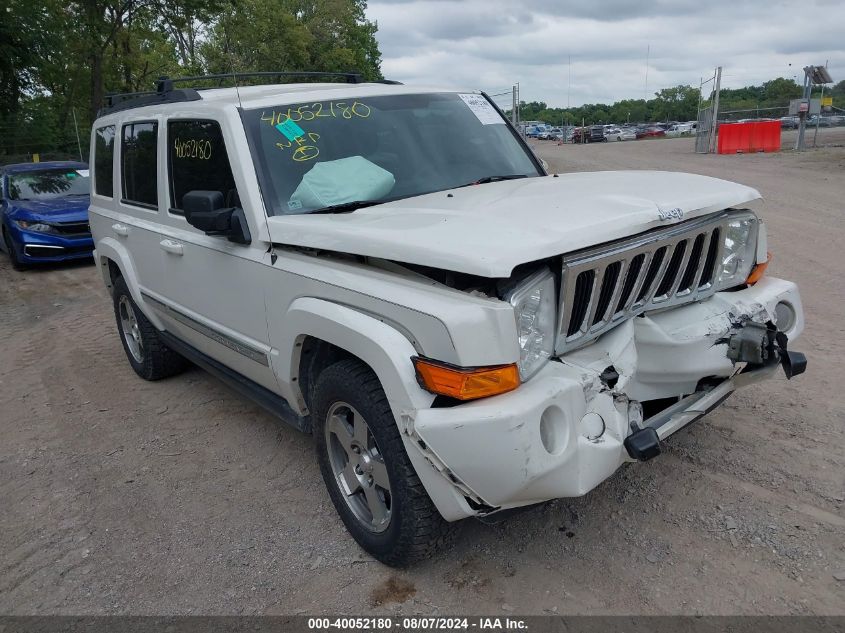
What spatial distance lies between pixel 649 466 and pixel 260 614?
2.05m

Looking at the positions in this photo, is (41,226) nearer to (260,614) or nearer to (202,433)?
(202,433)

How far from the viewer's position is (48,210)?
10.8 m

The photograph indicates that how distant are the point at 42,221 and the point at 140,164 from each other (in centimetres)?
712

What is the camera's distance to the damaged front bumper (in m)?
2.33

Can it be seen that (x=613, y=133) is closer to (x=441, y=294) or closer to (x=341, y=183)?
(x=341, y=183)

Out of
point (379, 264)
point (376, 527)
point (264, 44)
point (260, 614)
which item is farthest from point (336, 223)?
point (264, 44)

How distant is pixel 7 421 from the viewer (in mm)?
4984

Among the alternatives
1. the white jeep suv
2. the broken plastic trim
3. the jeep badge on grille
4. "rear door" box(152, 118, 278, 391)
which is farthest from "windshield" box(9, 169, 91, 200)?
the broken plastic trim

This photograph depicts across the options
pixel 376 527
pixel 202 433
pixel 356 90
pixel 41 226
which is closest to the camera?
pixel 376 527

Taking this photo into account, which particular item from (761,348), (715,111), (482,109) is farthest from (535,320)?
(715,111)

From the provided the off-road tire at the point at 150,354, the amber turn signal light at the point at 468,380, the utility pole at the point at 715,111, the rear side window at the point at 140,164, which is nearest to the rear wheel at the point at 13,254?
the off-road tire at the point at 150,354

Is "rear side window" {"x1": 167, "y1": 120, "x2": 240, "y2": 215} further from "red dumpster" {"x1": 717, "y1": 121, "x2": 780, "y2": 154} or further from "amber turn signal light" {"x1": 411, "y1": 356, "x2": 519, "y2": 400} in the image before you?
"red dumpster" {"x1": 717, "y1": 121, "x2": 780, "y2": 154}

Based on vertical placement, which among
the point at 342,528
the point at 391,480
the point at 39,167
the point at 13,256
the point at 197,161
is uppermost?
the point at 197,161

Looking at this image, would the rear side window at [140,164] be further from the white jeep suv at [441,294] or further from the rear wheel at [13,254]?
the rear wheel at [13,254]
